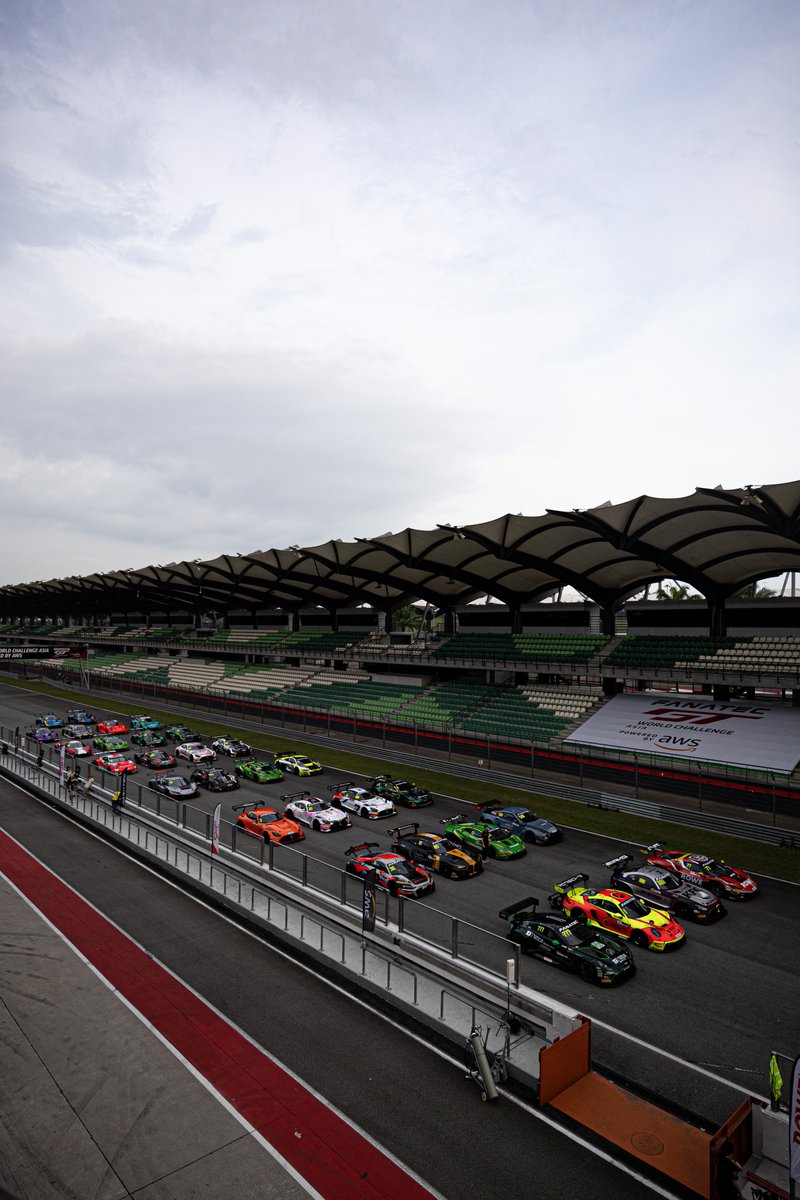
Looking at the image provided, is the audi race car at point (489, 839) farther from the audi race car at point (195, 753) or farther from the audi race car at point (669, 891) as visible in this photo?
the audi race car at point (195, 753)

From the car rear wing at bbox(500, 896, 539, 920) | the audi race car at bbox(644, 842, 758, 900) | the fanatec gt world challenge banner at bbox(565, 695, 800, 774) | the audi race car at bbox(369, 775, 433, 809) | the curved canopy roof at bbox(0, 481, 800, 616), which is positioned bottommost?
the audi race car at bbox(369, 775, 433, 809)

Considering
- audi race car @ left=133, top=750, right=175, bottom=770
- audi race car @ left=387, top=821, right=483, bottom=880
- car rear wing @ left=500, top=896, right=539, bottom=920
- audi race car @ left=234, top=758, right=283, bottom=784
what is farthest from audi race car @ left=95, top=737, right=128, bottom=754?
car rear wing @ left=500, top=896, right=539, bottom=920

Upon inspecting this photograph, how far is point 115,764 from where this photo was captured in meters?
38.2

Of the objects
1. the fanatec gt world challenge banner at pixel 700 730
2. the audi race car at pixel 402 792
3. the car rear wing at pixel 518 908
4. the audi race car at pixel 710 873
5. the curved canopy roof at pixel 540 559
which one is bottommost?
the audi race car at pixel 402 792

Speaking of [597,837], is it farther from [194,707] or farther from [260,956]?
[194,707]

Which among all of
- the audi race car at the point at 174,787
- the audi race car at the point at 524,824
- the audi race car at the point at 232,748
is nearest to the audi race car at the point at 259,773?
the audi race car at the point at 174,787

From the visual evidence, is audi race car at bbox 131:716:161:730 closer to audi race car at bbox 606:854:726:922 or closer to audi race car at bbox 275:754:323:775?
audi race car at bbox 275:754:323:775

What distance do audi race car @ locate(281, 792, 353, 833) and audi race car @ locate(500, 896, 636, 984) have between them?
11.6 meters

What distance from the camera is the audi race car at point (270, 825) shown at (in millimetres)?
26562

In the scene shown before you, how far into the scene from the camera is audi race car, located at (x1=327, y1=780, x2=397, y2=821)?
30578 millimetres

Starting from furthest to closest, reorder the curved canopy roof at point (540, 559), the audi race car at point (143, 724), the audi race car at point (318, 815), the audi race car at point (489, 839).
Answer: the audi race car at point (143, 724) → the curved canopy roof at point (540, 559) → the audi race car at point (318, 815) → the audi race car at point (489, 839)

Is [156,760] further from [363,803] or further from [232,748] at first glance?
[363,803]

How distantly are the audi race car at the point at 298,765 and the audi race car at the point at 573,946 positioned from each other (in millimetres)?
21373

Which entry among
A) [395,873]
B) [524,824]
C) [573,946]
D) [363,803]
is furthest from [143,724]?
[573,946]
